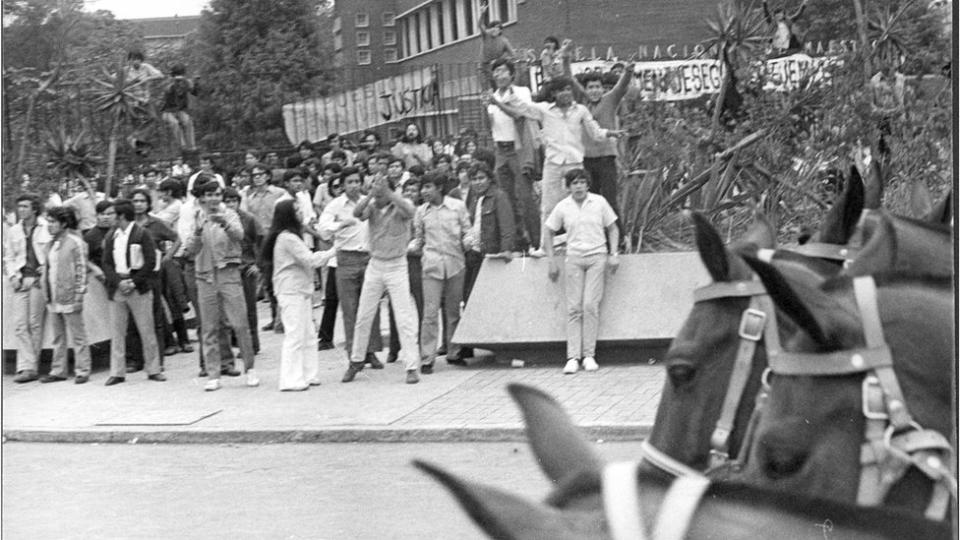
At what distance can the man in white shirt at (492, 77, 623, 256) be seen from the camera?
4.07m

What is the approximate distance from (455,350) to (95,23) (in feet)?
8.86

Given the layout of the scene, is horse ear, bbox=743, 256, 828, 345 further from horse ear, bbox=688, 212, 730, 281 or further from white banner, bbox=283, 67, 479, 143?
white banner, bbox=283, 67, 479, 143

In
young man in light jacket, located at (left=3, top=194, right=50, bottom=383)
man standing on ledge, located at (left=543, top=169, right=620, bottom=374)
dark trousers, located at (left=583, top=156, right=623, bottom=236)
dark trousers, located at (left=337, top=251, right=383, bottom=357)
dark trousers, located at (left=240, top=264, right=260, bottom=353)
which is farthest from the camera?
dark trousers, located at (left=337, top=251, right=383, bottom=357)

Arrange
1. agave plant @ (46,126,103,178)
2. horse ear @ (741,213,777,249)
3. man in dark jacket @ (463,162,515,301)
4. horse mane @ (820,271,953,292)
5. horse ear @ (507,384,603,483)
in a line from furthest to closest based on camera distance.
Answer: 1. man in dark jacket @ (463,162,515,301)
2. agave plant @ (46,126,103,178)
3. horse ear @ (741,213,777,249)
4. horse mane @ (820,271,953,292)
5. horse ear @ (507,384,603,483)

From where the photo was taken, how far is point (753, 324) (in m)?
2.64

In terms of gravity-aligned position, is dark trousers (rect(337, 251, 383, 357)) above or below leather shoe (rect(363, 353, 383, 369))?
above

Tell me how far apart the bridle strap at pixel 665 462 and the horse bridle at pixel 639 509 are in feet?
2.44

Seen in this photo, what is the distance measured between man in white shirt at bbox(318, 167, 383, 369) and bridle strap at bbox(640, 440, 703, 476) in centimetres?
551

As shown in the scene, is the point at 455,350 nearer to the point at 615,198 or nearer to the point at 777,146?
the point at 615,198

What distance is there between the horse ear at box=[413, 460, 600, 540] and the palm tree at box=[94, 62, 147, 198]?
2393 millimetres

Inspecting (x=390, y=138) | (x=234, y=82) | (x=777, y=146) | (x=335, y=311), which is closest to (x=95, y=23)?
(x=234, y=82)

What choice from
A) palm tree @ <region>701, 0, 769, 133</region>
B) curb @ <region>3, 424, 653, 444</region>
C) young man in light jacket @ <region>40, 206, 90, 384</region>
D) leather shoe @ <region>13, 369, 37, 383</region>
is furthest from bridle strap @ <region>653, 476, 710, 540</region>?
young man in light jacket @ <region>40, 206, 90, 384</region>

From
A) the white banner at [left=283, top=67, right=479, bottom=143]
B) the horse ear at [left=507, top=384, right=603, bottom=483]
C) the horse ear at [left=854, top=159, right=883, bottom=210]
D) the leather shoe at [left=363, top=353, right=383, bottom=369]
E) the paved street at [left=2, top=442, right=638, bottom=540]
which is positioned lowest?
the paved street at [left=2, top=442, right=638, bottom=540]

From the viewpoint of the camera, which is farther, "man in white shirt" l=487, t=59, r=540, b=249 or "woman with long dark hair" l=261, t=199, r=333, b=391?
"woman with long dark hair" l=261, t=199, r=333, b=391
